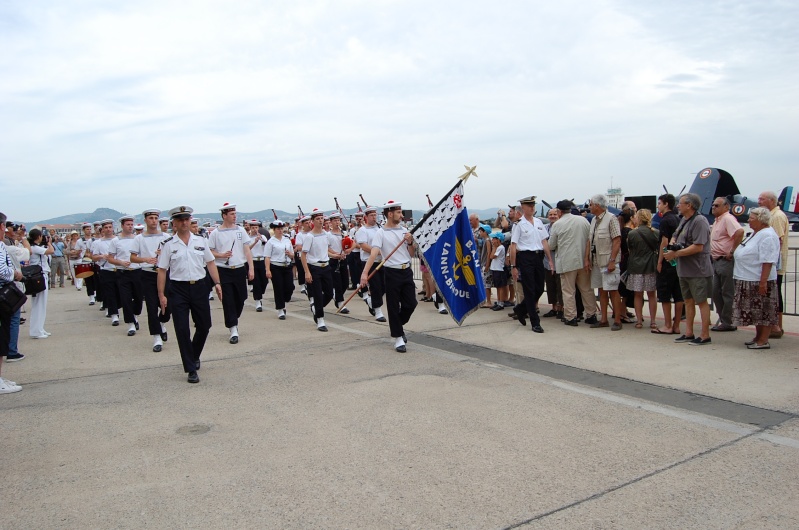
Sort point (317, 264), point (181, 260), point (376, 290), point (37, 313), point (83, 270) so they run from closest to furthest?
point (181, 260) → point (37, 313) → point (376, 290) → point (317, 264) → point (83, 270)

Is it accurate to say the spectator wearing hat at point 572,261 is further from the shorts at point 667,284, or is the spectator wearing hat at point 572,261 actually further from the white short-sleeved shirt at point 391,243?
the white short-sleeved shirt at point 391,243

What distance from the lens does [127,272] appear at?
10.0 meters

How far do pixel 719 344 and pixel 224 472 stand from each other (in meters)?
6.00

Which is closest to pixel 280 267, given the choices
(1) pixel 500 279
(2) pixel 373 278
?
(2) pixel 373 278

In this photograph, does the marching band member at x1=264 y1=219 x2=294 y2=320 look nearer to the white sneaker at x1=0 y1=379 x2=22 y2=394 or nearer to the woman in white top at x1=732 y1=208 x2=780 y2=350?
the white sneaker at x1=0 y1=379 x2=22 y2=394

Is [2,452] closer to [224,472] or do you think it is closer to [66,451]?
[66,451]

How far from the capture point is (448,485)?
3.76 meters

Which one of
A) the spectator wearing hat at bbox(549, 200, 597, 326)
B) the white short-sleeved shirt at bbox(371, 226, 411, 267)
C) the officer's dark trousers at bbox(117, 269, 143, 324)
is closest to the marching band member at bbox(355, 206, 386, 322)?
the white short-sleeved shirt at bbox(371, 226, 411, 267)

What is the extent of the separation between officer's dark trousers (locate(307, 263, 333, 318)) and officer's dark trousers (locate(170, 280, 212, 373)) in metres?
3.00

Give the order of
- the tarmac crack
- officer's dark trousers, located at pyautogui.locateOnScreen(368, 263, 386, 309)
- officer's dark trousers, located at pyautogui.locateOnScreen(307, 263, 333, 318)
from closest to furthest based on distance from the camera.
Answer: the tarmac crack < officer's dark trousers, located at pyautogui.locateOnScreen(307, 263, 333, 318) < officer's dark trousers, located at pyautogui.locateOnScreen(368, 263, 386, 309)

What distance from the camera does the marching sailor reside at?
9.34 m

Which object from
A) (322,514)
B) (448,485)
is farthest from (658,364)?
(322,514)

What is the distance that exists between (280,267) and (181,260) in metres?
4.76

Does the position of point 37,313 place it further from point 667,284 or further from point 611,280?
point 667,284
